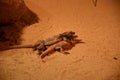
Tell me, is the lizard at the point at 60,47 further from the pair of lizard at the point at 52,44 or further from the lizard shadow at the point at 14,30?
the lizard shadow at the point at 14,30

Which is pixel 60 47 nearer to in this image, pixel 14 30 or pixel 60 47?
pixel 60 47

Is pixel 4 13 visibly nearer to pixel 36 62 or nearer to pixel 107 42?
pixel 36 62

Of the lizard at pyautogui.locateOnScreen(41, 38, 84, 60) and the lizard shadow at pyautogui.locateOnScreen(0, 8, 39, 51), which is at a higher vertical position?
the lizard shadow at pyautogui.locateOnScreen(0, 8, 39, 51)

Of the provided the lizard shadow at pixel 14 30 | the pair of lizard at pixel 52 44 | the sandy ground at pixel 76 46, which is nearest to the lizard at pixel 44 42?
the pair of lizard at pixel 52 44

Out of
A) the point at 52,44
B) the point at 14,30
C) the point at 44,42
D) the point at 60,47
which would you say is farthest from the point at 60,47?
the point at 14,30

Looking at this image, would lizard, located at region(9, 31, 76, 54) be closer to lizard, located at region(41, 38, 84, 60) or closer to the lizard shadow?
lizard, located at region(41, 38, 84, 60)

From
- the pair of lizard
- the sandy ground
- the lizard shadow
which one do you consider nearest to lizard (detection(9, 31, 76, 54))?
the pair of lizard

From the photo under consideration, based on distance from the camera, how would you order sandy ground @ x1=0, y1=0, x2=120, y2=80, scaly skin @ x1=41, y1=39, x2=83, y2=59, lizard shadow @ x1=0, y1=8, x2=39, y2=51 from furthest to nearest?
lizard shadow @ x1=0, y1=8, x2=39, y2=51 < scaly skin @ x1=41, y1=39, x2=83, y2=59 < sandy ground @ x1=0, y1=0, x2=120, y2=80
